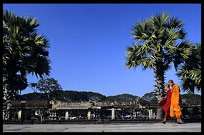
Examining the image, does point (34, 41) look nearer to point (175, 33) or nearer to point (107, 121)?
point (107, 121)

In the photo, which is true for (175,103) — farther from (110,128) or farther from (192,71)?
(192,71)

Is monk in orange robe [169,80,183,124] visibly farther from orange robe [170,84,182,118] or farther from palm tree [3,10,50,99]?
palm tree [3,10,50,99]

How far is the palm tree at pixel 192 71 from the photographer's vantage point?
13094mm

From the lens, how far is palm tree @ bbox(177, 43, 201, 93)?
1309 centimetres

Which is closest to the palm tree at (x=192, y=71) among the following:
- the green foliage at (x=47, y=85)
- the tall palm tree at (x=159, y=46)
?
the tall palm tree at (x=159, y=46)

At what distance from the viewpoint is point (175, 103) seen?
819 cm

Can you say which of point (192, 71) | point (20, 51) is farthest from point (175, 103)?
point (20, 51)

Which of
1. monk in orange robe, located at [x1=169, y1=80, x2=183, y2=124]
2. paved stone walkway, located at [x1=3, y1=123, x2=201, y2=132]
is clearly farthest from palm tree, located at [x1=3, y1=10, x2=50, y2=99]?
monk in orange robe, located at [x1=169, y1=80, x2=183, y2=124]

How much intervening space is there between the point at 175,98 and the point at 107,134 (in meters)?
4.74

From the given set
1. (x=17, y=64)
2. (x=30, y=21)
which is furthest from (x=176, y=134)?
(x=30, y=21)

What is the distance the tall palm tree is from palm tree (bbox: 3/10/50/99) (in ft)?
21.6

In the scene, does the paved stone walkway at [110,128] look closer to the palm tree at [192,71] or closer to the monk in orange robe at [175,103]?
the monk in orange robe at [175,103]

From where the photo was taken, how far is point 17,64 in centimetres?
1238

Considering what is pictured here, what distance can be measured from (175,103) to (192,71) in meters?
6.19
